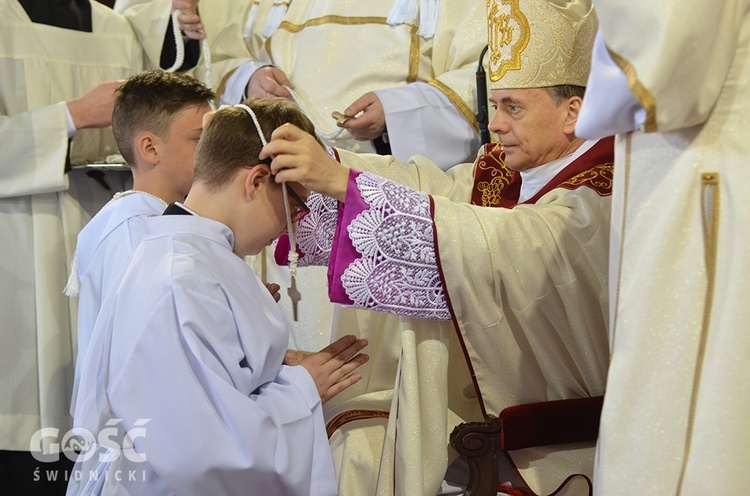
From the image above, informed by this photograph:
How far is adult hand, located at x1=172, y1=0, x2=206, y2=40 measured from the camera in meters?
4.29

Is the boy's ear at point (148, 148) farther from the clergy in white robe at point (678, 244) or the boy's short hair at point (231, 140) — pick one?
the clergy in white robe at point (678, 244)

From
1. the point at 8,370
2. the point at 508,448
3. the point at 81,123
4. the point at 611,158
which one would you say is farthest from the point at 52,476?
the point at 611,158

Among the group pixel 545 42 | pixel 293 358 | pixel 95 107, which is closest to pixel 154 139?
pixel 95 107

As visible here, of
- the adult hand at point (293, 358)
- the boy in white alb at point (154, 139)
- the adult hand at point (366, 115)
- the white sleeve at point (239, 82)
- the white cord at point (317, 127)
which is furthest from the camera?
the white sleeve at point (239, 82)

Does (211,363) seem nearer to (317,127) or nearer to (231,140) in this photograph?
(231,140)

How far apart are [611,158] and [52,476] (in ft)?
8.65

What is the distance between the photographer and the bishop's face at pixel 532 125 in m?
2.99

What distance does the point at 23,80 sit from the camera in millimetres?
3990

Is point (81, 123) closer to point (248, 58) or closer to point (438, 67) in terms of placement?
point (248, 58)

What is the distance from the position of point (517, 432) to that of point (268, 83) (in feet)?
7.04

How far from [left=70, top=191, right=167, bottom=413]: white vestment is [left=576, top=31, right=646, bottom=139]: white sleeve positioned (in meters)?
1.56

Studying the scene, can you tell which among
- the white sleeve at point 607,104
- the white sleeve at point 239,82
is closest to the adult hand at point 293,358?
the white sleeve at point 607,104

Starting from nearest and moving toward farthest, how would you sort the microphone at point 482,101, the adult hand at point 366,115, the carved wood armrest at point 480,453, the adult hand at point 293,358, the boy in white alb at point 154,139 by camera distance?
the carved wood armrest at point 480,453 < the adult hand at point 293,358 < the boy in white alb at point 154,139 < the microphone at point 482,101 < the adult hand at point 366,115

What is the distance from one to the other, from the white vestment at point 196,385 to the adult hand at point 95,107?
5.53 ft
